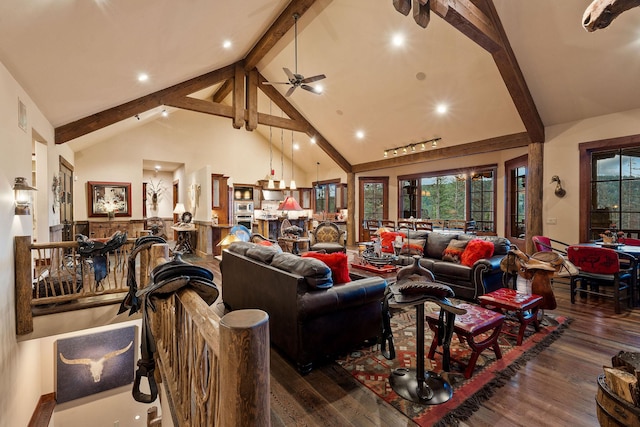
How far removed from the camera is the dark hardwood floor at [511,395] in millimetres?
1907

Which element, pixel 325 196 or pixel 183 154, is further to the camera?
pixel 325 196

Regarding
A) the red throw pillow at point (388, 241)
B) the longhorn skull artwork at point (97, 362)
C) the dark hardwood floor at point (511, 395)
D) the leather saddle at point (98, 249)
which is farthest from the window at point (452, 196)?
the longhorn skull artwork at point (97, 362)

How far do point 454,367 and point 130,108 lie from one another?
6.53 m

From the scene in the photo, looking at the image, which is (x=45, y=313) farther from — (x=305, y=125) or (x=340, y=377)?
(x=305, y=125)

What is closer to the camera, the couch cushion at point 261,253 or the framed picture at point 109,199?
the couch cushion at point 261,253

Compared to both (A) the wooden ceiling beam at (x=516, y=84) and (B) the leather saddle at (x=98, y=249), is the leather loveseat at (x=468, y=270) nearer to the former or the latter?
(A) the wooden ceiling beam at (x=516, y=84)

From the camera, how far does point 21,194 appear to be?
3234 mm

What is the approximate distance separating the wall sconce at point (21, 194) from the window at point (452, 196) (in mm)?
8276

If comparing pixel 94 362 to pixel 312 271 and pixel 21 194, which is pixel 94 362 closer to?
pixel 21 194

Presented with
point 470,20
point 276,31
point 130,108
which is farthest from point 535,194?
point 130,108

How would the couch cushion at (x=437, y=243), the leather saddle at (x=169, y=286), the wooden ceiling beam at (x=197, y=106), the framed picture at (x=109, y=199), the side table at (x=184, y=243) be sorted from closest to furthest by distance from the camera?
the leather saddle at (x=169, y=286)
the couch cushion at (x=437, y=243)
the wooden ceiling beam at (x=197, y=106)
the framed picture at (x=109, y=199)
the side table at (x=184, y=243)

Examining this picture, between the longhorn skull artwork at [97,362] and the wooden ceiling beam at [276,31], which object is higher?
the wooden ceiling beam at [276,31]

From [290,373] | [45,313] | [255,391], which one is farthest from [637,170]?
[45,313]

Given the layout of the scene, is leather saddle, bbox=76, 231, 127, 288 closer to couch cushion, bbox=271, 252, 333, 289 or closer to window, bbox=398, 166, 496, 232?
couch cushion, bbox=271, 252, 333, 289
